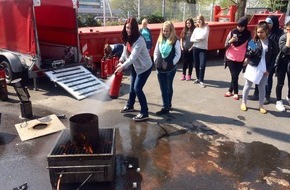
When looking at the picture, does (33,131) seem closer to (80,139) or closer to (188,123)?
(80,139)

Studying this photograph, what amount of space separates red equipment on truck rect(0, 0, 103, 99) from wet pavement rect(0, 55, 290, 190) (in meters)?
0.64

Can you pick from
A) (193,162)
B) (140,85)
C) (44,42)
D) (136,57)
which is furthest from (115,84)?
(44,42)

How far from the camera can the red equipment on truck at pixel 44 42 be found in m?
7.16

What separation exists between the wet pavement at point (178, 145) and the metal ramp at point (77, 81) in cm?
24

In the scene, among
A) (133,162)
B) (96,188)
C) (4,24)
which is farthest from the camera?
(4,24)

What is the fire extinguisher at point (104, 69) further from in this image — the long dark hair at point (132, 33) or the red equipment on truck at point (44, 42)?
the long dark hair at point (132, 33)

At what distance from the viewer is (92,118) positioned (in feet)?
13.2

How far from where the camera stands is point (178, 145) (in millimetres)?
4832

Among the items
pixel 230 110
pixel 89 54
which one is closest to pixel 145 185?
pixel 230 110

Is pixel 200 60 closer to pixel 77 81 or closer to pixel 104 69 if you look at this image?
pixel 104 69

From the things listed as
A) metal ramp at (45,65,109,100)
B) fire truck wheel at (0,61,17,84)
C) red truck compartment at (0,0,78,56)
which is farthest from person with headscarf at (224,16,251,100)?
fire truck wheel at (0,61,17,84)

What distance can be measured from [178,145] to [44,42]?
6329 millimetres

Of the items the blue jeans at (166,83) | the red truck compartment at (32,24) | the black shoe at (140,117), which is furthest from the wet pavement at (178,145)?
the red truck compartment at (32,24)

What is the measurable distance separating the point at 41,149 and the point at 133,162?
161cm
